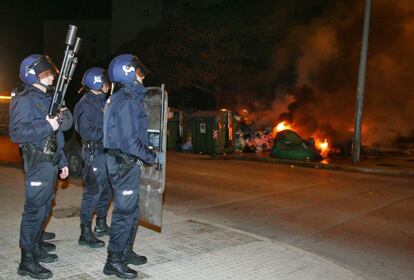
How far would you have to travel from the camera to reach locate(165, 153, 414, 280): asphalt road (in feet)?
19.7

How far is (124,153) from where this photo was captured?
4.26 metres

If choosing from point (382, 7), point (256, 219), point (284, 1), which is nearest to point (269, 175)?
point (256, 219)

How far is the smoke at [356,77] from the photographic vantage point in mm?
19750

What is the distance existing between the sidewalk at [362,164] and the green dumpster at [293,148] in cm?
38

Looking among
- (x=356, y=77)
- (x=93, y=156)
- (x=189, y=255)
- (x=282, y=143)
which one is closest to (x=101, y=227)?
(x=93, y=156)

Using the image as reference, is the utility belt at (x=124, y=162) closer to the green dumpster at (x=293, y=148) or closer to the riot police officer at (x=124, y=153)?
the riot police officer at (x=124, y=153)

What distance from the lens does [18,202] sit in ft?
24.2

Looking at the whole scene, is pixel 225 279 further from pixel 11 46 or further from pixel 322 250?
pixel 11 46

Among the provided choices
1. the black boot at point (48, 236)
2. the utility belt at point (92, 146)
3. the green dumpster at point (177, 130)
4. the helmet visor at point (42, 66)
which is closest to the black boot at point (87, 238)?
the black boot at point (48, 236)

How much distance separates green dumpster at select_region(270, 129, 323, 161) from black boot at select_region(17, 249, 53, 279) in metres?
12.6

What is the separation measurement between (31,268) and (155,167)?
4.82ft

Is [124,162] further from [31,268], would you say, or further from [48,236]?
[48,236]

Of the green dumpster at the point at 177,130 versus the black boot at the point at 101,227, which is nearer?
the black boot at the point at 101,227

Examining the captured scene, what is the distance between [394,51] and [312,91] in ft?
12.5
